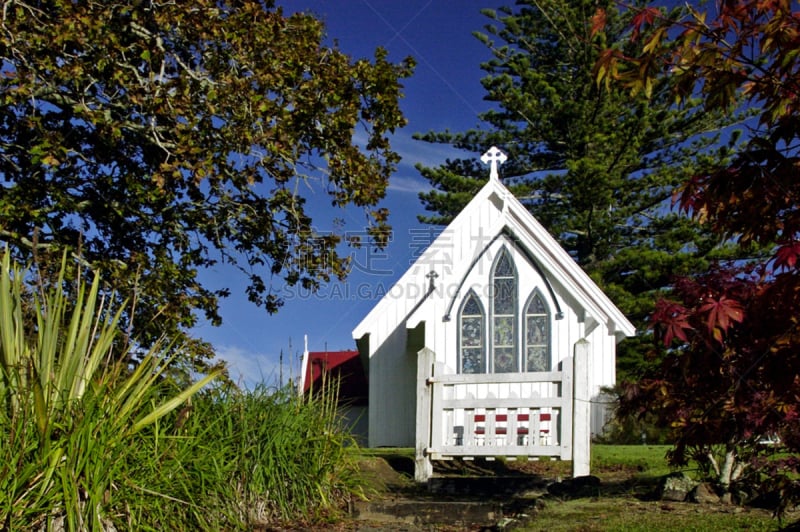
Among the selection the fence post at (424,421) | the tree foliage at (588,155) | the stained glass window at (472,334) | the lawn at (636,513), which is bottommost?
the lawn at (636,513)

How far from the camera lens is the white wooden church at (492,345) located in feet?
38.4

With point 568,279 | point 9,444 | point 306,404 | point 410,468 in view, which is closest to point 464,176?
point 568,279

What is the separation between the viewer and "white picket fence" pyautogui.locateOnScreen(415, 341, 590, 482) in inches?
449

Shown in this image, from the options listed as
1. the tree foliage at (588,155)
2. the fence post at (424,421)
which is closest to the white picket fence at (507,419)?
the fence post at (424,421)

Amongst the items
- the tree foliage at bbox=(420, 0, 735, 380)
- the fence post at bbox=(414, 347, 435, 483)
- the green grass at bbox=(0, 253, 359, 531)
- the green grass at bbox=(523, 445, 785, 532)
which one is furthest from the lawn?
the tree foliage at bbox=(420, 0, 735, 380)

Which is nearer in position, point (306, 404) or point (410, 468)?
point (306, 404)

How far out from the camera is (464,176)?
33406 millimetres

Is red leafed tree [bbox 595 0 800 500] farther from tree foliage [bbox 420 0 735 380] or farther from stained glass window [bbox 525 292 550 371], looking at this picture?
tree foliage [bbox 420 0 735 380]

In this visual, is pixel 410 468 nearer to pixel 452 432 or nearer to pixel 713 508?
pixel 452 432

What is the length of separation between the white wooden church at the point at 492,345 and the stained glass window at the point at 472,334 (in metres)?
0.02

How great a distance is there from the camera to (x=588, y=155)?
97.9ft

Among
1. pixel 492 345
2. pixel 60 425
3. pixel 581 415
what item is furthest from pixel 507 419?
pixel 60 425

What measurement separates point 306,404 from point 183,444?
6.70 ft

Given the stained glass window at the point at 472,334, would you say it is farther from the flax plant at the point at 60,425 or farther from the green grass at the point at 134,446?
the flax plant at the point at 60,425
